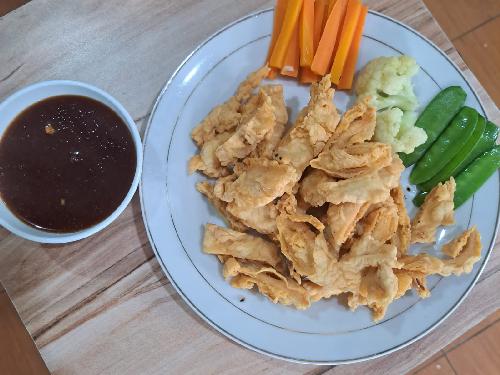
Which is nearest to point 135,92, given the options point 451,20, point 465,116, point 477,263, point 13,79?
point 13,79

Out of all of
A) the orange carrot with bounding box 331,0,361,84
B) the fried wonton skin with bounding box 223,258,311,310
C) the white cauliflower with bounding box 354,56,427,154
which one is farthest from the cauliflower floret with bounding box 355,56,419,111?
the fried wonton skin with bounding box 223,258,311,310

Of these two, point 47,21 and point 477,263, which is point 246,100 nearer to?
point 47,21

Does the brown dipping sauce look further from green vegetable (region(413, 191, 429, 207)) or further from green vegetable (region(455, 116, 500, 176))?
green vegetable (region(455, 116, 500, 176))

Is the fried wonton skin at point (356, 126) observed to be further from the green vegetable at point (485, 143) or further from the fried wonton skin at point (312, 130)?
the green vegetable at point (485, 143)

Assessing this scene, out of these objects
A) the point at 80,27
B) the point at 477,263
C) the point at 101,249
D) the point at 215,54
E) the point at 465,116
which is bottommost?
the point at 477,263

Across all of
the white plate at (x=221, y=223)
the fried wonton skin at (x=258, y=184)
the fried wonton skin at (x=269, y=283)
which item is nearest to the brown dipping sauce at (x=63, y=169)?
the white plate at (x=221, y=223)

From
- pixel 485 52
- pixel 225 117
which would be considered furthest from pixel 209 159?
pixel 485 52
